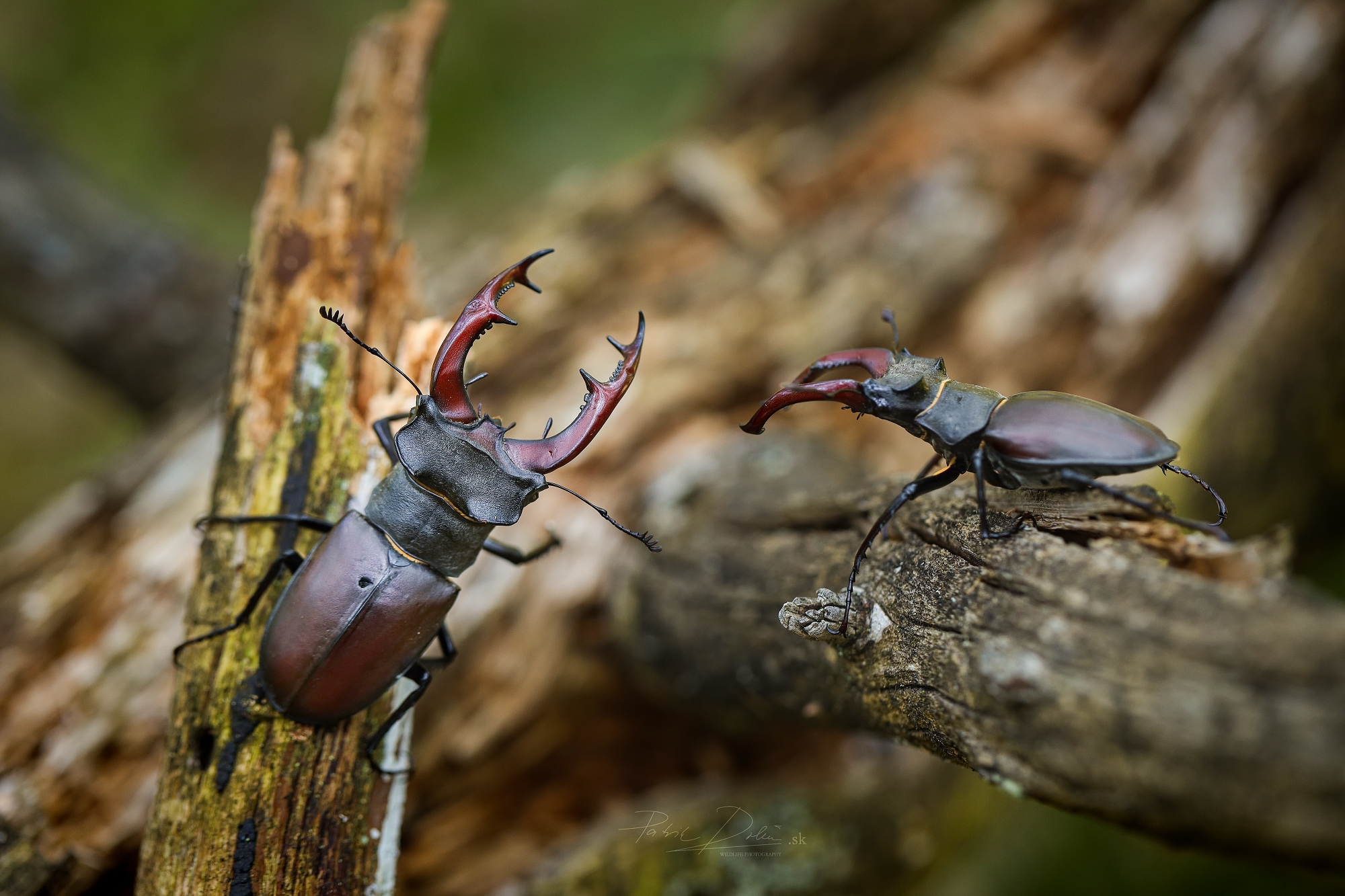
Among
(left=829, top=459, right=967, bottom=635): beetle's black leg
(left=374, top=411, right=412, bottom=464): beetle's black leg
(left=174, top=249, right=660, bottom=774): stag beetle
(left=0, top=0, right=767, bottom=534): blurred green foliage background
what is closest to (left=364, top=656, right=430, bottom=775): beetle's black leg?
(left=174, top=249, right=660, bottom=774): stag beetle

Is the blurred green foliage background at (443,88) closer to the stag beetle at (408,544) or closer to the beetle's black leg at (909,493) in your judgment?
the stag beetle at (408,544)

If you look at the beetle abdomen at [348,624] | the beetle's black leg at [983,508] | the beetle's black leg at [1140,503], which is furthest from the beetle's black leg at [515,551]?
the beetle's black leg at [1140,503]

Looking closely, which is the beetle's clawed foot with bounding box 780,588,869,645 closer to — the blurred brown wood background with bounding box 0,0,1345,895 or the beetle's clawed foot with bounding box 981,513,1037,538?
the beetle's clawed foot with bounding box 981,513,1037,538

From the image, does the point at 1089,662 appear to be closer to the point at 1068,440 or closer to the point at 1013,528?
the point at 1013,528

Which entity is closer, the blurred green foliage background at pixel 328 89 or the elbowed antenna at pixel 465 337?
the elbowed antenna at pixel 465 337

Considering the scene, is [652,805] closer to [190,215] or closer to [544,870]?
[544,870]

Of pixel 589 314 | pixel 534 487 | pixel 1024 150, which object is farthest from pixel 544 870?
pixel 1024 150
